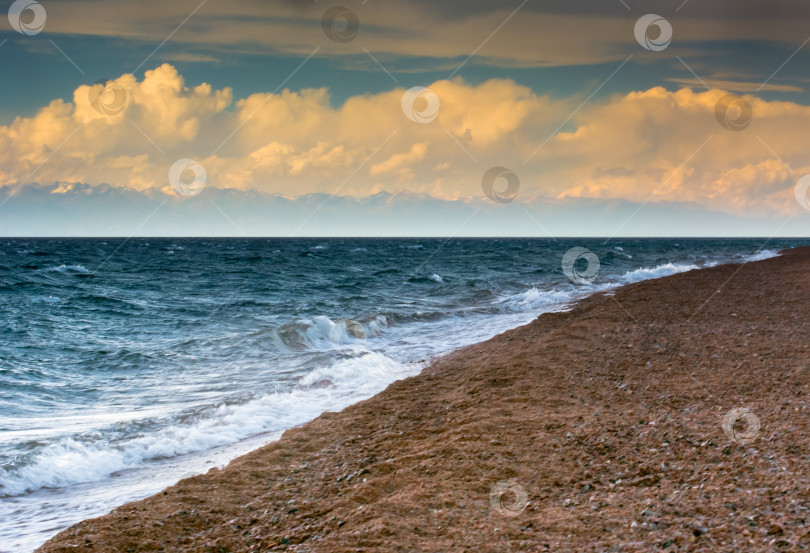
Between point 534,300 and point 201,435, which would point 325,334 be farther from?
point 534,300

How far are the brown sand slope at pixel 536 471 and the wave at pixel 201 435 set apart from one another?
139 cm

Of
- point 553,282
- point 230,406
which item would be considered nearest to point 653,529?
point 230,406

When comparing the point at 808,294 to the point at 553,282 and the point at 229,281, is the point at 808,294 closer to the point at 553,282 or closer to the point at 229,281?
the point at 553,282

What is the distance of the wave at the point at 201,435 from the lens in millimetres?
7598

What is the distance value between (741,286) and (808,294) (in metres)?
3.62

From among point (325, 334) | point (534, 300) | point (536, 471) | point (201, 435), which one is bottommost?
point (536, 471)

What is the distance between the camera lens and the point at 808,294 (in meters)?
15.8

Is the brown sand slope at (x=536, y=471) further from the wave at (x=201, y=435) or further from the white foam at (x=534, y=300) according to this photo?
the white foam at (x=534, y=300)

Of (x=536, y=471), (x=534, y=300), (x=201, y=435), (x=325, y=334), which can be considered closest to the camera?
(x=536, y=471)

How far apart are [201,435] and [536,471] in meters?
5.80

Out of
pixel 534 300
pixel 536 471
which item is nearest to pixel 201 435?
pixel 536 471

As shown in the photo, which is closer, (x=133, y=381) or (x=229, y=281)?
(x=133, y=381)

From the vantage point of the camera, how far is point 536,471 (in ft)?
17.7

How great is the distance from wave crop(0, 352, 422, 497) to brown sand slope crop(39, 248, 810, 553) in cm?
139
